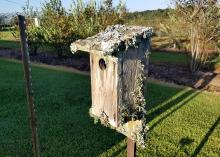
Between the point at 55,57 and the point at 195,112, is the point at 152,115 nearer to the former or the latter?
the point at 195,112

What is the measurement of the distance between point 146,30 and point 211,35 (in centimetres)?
1018

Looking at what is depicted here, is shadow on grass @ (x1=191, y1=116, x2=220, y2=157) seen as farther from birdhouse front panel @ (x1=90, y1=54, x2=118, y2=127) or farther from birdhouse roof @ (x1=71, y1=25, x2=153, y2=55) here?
birdhouse roof @ (x1=71, y1=25, x2=153, y2=55)

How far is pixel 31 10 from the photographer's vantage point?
21.9 m

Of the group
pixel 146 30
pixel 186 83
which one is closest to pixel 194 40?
pixel 186 83

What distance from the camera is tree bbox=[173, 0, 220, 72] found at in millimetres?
13492

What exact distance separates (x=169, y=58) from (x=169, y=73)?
11.2 feet

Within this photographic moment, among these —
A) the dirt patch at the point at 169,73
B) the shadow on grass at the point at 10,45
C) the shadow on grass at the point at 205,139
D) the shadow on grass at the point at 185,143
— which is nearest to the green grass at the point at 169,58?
the dirt patch at the point at 169,73

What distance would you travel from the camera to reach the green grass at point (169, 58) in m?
15.9

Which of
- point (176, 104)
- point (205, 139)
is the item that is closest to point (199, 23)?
point (176, 104)

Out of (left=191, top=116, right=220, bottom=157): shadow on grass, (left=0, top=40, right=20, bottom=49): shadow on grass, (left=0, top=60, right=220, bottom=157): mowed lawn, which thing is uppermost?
(left=0, top=40, right=20, bottom=49): shadow on grass

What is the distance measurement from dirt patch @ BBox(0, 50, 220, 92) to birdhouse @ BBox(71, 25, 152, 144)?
7.70m

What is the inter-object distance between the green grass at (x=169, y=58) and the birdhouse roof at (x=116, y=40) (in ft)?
36.8

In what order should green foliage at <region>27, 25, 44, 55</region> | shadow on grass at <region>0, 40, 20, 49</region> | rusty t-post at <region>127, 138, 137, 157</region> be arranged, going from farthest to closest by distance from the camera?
1. shadow on grass at <region>0, 40, 20, 49</region>
2. green foliage at <region>27, 25, 44, 55</region>
3. rusty t-post at <region>127, 138, 137, 157</region>

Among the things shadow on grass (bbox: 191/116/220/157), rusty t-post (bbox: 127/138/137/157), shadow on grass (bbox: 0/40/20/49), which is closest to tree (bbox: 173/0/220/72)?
shadow on grass (bbox: 191/116/220/157)
